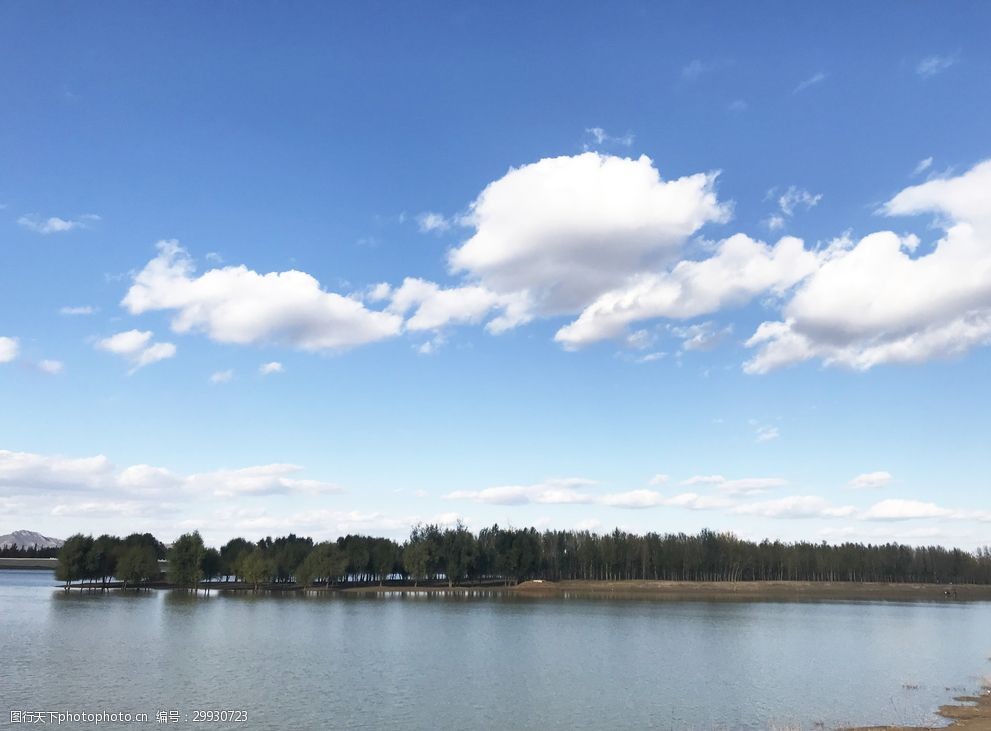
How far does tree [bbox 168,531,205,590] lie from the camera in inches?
5817

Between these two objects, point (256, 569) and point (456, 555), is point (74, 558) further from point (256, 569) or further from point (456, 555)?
point (456, 555)

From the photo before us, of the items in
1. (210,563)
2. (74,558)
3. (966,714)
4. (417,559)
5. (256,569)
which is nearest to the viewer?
(966,714)

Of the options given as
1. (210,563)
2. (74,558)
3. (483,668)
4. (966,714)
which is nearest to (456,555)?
(210,563)

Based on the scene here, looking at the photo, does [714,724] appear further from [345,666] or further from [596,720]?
[345,666]

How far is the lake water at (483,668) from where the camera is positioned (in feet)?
123

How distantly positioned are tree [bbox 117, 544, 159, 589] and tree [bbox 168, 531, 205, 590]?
5759 mm

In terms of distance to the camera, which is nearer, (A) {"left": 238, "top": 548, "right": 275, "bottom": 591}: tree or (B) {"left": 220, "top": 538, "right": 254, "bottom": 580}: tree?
(A) {"left": 238, "top": 548, "right": 275, "bottom": 591}: tree

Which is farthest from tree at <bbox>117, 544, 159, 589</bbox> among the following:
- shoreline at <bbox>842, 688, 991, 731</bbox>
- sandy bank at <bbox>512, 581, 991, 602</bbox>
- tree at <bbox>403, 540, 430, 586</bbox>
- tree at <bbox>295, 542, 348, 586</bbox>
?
shoreline at <bbox>842, 688, 991, 731</bbox>

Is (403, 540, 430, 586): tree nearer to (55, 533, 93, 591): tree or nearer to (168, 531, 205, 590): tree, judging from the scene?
(168, 531, 205, 590): tree

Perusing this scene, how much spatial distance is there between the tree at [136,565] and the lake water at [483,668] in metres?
52.1

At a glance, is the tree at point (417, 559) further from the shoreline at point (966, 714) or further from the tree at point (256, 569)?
the shoreline at point (966, 714)

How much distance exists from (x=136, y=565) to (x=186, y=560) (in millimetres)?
9697

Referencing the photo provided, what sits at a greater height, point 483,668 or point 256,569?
point 483,668

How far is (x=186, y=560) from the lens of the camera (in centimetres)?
14838
